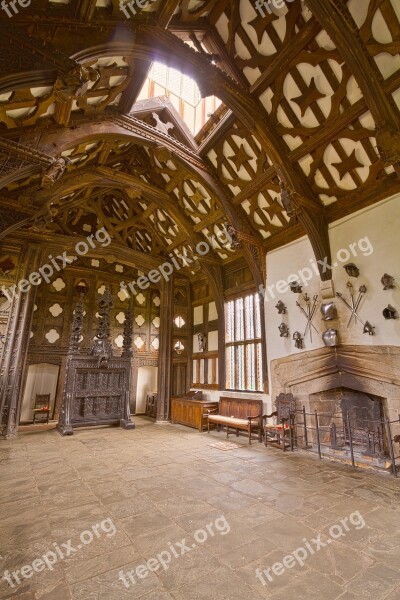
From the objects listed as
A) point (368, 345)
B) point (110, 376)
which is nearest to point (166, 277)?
point (110, 376)

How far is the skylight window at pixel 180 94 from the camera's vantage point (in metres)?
7.99

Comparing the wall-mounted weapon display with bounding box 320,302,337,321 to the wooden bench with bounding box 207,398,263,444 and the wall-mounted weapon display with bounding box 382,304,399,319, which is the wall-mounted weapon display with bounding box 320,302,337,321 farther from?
the wooden bench with bounding box 207,398,263,444

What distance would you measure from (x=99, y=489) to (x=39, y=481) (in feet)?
3.56

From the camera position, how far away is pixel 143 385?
1330 cm

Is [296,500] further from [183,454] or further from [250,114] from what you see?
[250,114]

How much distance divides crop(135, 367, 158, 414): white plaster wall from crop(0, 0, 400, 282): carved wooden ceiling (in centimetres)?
768

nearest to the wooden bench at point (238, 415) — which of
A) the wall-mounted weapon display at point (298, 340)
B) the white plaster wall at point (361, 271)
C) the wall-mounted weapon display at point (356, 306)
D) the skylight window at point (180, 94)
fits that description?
the white plaster wall at point (361, 271)

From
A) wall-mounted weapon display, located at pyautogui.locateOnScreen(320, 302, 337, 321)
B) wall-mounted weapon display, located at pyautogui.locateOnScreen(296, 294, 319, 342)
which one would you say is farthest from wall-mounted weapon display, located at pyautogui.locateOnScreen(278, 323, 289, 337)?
wall-mounted weapon display, located at pyautogui.locateOnScreen(320, 302, 337, 321)

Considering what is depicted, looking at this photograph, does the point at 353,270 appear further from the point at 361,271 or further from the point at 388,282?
the point at 388,282

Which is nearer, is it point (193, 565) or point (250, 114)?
point (193, 565)

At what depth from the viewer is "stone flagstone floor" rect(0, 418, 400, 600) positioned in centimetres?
216

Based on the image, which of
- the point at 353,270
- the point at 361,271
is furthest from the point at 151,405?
the point at 361,271

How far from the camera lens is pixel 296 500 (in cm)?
369

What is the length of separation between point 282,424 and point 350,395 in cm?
171
